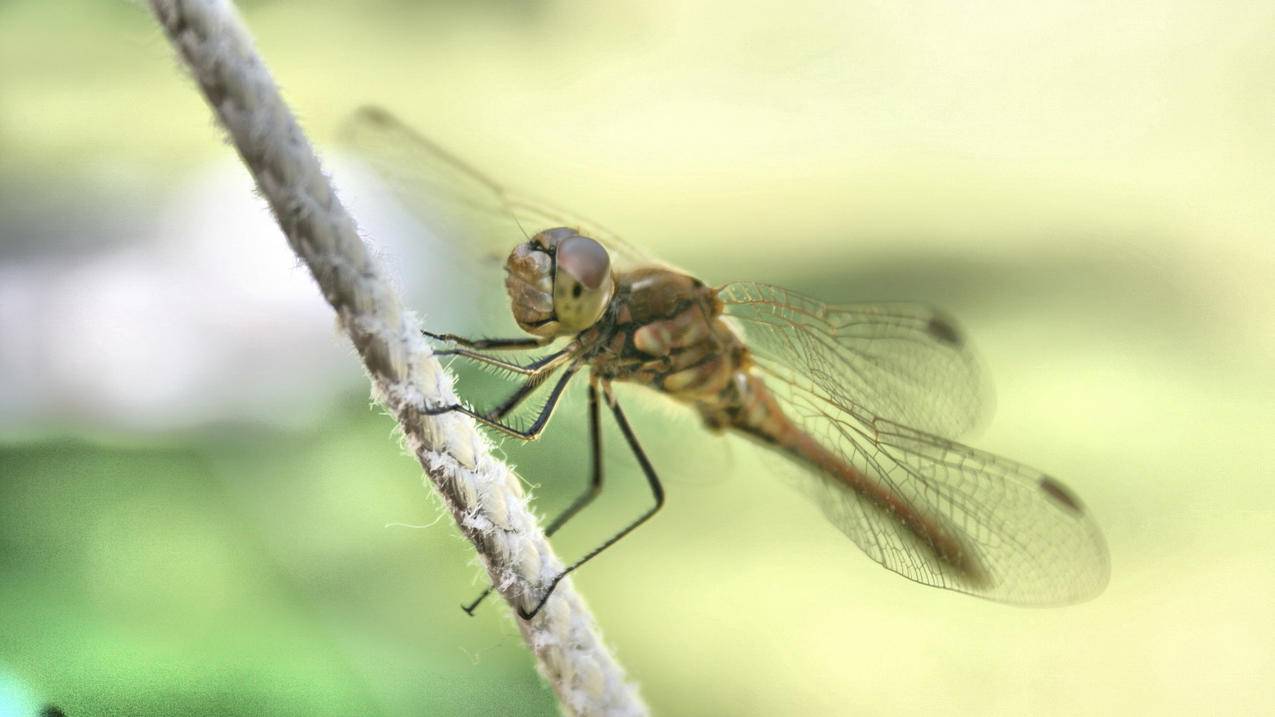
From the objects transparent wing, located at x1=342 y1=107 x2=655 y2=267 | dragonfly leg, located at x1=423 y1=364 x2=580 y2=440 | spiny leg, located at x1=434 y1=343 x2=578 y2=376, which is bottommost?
dragonfly leg, located at x1=423 y1=364 x2=580 y2=440

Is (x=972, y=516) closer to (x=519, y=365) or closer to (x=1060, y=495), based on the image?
(x=1060, y=495)

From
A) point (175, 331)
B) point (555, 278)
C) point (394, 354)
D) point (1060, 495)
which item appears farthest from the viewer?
point (175, 331)

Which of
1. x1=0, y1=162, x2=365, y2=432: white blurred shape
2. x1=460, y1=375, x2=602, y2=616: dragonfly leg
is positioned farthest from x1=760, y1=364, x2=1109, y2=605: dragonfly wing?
x1=0, y1=162, x2=365, y2=432: white blurred shape

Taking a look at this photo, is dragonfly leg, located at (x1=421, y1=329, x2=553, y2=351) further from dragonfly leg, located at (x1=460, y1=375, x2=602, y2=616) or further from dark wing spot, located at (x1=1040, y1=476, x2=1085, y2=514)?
dark wing spot, located at (x1=1040, y1=476, x2=1085, y2=514)

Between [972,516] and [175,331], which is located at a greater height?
[175,331]

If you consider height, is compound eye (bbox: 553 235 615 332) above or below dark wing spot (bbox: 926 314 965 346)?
above

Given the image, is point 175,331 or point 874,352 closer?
point 874,352

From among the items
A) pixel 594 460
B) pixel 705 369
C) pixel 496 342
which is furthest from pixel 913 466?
pixel 496 342
